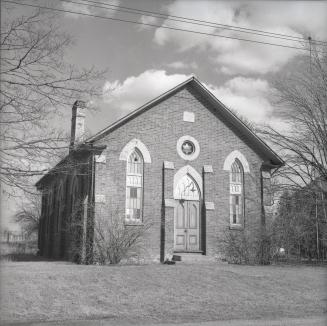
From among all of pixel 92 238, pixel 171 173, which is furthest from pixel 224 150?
pixel 92 238

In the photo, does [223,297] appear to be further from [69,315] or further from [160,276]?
[69,315]

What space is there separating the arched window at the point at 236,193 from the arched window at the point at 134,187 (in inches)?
176

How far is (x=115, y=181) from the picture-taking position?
19.7 meters

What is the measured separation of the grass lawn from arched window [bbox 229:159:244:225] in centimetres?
644

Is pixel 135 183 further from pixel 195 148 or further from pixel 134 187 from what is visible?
pixel 195 148

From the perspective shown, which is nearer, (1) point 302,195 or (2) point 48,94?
(2) point 48,94

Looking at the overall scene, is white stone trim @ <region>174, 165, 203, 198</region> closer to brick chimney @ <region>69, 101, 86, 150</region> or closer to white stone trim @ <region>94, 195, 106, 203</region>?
white stone trim @ <region>94, 195, 106, 203</region>

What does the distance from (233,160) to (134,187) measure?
5.08 m

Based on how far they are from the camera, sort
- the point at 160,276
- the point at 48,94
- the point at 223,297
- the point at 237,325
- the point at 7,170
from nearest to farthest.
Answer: the point at 237,325, the point at 7,170, the point at 48,94, the point at 223,297, the point at 160,276

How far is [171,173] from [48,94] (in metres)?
10.0

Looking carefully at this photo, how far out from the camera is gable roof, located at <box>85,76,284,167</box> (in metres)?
20.2

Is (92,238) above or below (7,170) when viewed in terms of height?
below

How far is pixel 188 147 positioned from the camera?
21516 millimetres

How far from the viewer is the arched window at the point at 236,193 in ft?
72.5
